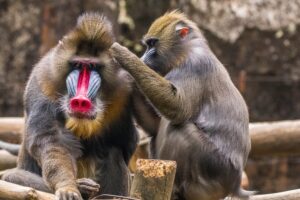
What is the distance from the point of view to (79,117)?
5.20m

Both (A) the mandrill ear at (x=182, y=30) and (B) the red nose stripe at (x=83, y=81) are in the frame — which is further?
(A) the mandrill ear at (x=182, y=30)

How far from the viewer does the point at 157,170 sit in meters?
4.59

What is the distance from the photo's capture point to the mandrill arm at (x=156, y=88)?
17.6 feet

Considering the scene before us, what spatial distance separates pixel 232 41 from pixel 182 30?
16.0 ft

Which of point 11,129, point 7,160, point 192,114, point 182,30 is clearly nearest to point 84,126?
point 192,114

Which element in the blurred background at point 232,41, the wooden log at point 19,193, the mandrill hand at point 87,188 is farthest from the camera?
the blurred background at point 232,41

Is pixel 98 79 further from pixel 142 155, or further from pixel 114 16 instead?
pixel 114 16

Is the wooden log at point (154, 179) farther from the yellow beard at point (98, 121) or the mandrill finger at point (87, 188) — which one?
the yellow beard at point (98, 121)

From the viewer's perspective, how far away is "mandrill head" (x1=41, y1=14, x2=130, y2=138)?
5234 mm

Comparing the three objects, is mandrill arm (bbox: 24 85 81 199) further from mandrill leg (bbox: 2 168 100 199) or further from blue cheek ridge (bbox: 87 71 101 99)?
blue cheek ridge (bbox: 87 71 101 99)

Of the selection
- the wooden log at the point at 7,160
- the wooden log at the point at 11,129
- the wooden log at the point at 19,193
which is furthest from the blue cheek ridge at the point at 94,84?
the wooden log at the point at 11,129

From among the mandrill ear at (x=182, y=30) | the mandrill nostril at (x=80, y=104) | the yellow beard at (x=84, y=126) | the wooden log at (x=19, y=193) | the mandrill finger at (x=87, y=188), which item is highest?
the mandrill ear at (x=182, y=30)

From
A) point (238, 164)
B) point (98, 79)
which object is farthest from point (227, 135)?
point (98, 79)

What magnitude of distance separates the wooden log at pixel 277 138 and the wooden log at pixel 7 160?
1.96 metres
